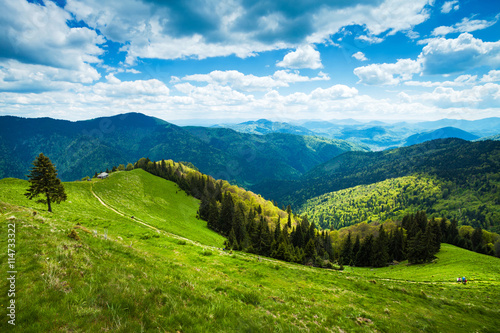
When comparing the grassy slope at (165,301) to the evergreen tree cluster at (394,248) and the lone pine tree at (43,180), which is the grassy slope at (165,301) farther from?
the evergreen tree cluster at (394,248)

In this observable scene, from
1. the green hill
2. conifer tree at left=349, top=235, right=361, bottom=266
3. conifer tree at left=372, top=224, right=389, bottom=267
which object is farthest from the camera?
conifer tree at left=349, top=235, right=361, bottom=266

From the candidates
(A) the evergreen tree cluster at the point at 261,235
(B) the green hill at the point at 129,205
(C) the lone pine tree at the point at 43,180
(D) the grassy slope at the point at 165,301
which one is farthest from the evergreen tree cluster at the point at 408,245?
(C) the lone pine tree at the point at 43,180

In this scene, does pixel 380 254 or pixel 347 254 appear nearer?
pixel 380 254

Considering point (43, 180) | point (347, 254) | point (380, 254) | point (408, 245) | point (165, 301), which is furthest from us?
point (347, 254)

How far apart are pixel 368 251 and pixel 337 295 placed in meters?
80.9

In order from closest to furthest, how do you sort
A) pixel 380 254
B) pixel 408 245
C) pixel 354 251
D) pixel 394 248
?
pixel 408 245 → pixel 380 254 → pixel 394 248 → pixel 354 251

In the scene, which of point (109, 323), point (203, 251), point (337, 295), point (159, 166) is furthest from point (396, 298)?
point (159, 166)

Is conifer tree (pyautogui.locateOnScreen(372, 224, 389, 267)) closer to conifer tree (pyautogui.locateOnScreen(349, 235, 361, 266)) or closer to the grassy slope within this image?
conifer tree (pyautogui.locateOnScreen(349, 235, 361, 266))

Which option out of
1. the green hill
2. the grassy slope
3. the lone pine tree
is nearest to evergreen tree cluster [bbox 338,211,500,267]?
the green hill

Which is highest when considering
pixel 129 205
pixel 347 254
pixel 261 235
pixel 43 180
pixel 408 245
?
pixel 43 180

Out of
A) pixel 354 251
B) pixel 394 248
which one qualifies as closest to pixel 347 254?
pixel 354 251

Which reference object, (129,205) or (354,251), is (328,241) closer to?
(354,251)

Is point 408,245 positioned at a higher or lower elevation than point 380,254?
higher

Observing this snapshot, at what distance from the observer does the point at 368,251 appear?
289 feet
